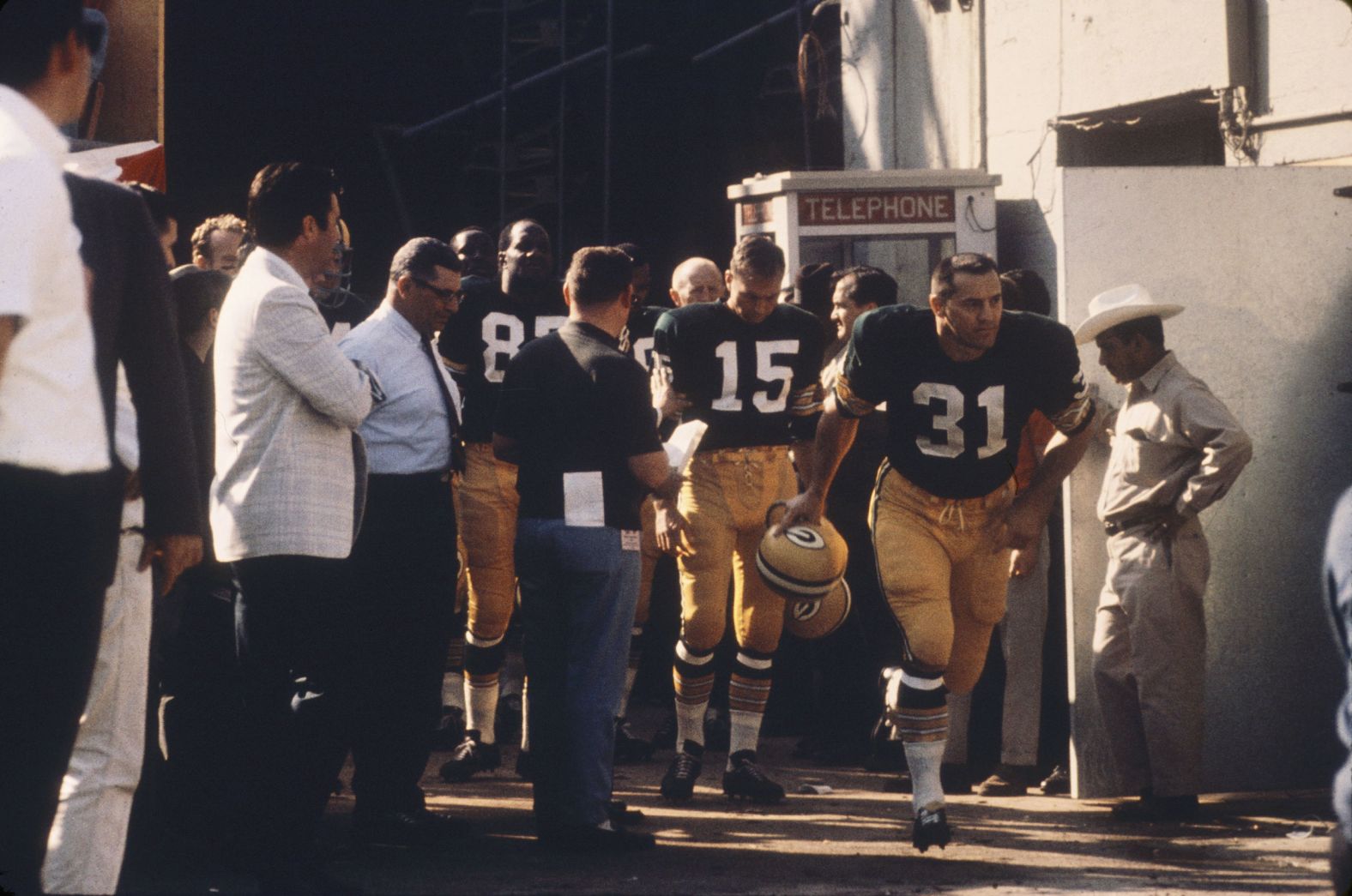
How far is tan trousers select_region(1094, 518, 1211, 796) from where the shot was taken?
723 cm

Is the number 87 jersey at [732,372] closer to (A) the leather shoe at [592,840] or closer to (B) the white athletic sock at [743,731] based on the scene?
(B) the white athletic sock at [743,731]

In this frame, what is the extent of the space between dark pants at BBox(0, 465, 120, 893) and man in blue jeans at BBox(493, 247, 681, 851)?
3090 mm

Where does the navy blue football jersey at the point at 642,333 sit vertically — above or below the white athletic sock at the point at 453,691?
above

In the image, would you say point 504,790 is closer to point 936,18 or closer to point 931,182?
point 931,182

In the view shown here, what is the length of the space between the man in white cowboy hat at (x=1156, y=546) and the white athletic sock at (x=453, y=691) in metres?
3.43

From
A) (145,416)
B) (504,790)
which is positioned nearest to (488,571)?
(504,790)

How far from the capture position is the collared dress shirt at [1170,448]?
701 centimetres

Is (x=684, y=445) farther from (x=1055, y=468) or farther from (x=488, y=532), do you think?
(x=488, y=532)

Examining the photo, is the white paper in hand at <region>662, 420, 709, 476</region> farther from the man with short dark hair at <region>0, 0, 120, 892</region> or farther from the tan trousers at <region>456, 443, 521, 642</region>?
the man with short dark hair at <region>0, 0, 120, 892</region>

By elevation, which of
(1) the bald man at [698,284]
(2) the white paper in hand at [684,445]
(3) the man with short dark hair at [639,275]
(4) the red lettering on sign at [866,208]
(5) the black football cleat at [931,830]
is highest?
(4) the red lettering on sign at [866,208]

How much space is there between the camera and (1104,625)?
7.44m

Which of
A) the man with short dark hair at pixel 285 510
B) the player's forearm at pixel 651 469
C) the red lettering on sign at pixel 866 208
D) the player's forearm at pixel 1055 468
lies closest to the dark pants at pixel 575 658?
the player's forearm at pixel 651 469

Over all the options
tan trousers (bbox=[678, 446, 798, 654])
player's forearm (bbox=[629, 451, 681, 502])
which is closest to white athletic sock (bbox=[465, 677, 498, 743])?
tan trousers (bbox=[678, 446, 798, 654])

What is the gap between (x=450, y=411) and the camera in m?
6.89
